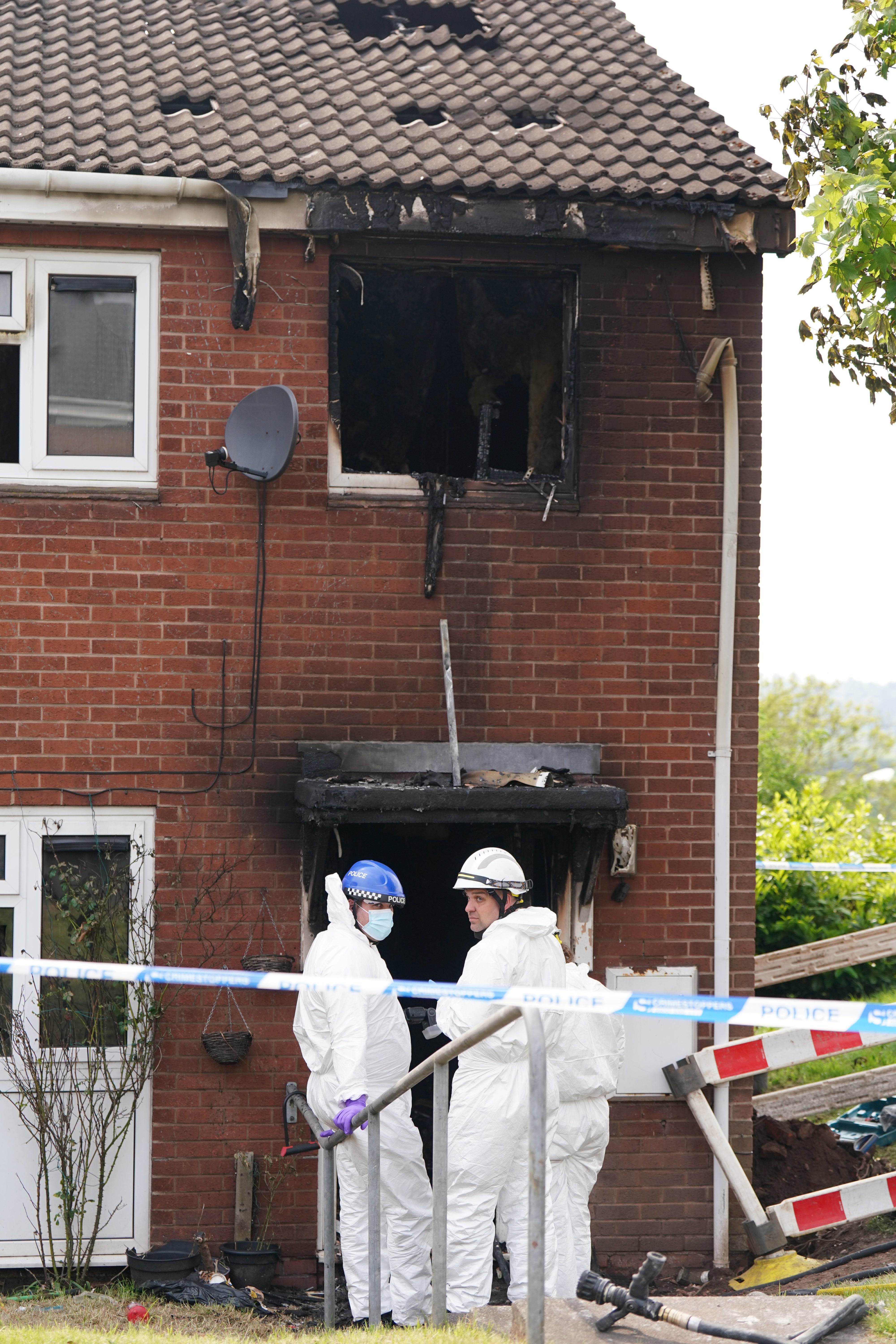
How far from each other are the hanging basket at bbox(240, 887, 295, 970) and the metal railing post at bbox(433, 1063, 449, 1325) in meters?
2.47

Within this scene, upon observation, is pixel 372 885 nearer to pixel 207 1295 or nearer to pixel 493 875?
pixel 493 875

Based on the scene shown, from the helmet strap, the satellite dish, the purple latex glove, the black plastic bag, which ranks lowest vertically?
the black plastic bag

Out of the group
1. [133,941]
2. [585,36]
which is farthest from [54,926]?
[585,36]

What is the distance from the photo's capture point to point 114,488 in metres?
7.91

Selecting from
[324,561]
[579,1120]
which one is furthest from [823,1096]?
[324,561]

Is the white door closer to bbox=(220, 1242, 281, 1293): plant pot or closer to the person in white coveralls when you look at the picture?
bbox=(220, 1242, 281, 1293): plant pot

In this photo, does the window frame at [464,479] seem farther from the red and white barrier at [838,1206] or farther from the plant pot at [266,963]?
the red and white barrier at [838,1206]

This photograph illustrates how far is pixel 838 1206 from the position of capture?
7520 mm

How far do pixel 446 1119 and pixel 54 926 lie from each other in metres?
3.27

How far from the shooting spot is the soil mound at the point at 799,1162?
28.2 feet

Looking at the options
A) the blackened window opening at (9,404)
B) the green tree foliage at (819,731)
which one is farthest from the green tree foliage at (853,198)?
the green tree foliage at (819,731)

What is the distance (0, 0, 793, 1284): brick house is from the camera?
7793 mm

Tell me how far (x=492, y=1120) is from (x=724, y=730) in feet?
8.83

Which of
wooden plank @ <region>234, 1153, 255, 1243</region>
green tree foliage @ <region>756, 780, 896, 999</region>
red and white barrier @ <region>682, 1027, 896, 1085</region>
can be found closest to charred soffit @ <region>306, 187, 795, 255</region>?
red and white barrier @ <region>682, 1027, 896, 1085</region>
